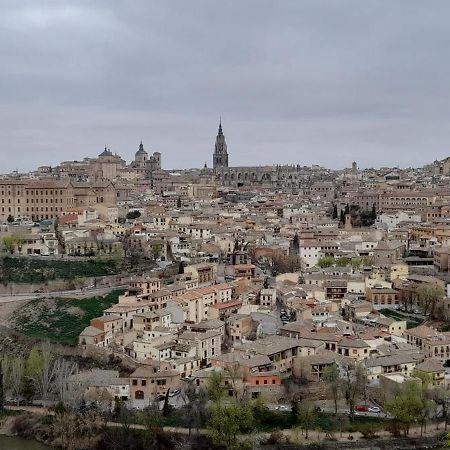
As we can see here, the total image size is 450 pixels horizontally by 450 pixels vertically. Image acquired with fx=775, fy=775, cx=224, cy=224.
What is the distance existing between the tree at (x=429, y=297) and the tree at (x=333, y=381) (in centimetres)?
543

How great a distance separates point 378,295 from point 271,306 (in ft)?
9.62

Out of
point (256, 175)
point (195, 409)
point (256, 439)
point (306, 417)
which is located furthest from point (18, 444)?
point (256, 175)

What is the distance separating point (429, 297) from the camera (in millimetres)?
20156

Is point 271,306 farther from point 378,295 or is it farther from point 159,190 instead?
point 159,190

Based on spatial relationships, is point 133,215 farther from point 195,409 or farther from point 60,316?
point 195,409

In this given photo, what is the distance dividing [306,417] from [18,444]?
18.4 ft

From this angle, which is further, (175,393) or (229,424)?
(175,393)

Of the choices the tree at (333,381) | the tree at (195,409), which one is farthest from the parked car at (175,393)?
the tree at (333,381)

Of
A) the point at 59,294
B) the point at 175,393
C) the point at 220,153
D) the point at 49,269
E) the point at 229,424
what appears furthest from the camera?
the point at 220,153

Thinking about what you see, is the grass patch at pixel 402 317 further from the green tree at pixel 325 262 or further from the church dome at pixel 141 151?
the church dome at pixel 141 151

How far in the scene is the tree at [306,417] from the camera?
14.0 meters

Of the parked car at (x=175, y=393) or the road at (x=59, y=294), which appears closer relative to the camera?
the parked car at (x=175, y=393)

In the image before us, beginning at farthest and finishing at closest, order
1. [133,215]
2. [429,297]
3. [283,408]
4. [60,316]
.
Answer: [133,215] < [60,316] < [429,297] < [283,408]

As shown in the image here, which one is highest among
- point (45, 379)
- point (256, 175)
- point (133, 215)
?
point (256, 175)
